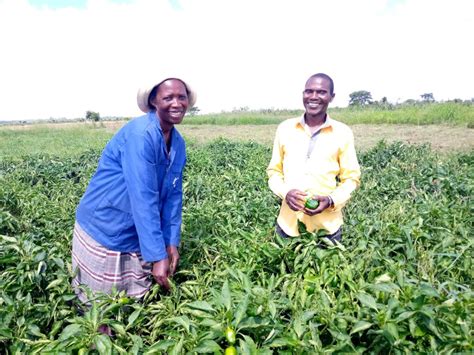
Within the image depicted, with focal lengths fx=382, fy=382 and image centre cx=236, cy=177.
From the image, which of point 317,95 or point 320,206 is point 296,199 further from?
point 317,95

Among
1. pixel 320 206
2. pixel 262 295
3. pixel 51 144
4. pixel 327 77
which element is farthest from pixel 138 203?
pixel 51 144

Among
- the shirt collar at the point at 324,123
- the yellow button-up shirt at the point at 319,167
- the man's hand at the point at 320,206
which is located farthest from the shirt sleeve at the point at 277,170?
the man's hand at the point at 320,206

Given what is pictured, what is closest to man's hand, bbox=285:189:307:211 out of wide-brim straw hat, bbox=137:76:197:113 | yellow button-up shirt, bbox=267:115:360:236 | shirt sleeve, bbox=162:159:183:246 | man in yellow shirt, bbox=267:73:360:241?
man in yellow shirt, bbox=267:73:360:241

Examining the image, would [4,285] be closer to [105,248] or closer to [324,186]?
[105,248]

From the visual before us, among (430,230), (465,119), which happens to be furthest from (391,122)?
(430,230)

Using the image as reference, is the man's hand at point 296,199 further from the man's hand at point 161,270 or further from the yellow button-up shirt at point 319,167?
the man's hand at point 161,270

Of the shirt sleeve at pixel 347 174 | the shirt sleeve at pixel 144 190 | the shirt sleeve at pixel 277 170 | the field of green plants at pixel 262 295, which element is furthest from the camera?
the shirt sleeve at pixel 277 170

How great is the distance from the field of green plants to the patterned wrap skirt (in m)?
0.07

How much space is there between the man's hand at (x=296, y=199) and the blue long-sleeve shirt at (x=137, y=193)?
2.06ft

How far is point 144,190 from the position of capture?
5.78 ft

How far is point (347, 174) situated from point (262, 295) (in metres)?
1.12

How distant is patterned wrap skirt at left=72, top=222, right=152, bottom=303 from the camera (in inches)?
77.5

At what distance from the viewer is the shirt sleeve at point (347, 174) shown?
2182mm

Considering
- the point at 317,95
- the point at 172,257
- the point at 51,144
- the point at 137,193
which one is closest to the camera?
the point at 137,193
